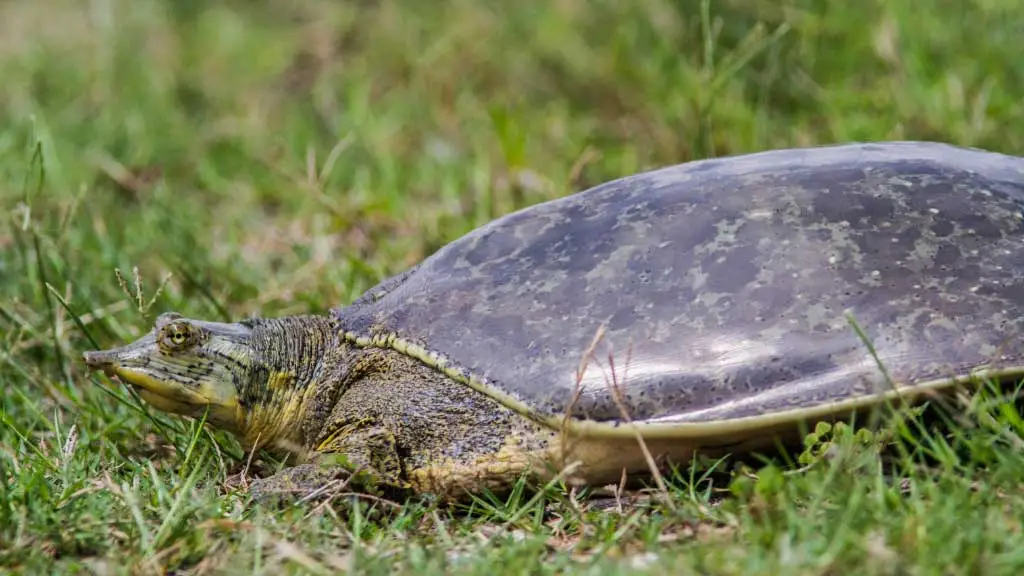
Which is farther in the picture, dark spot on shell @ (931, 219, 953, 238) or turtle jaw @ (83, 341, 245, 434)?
turtle jaw @ (83, 341, 245, 434)

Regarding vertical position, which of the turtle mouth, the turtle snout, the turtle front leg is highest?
the turtle snout

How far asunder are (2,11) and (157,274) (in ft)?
16.9

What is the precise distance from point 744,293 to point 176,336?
126 centimetres

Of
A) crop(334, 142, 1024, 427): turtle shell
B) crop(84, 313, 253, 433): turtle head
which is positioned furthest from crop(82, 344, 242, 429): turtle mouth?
crop(334, 142, 1024, 427): turtle shell

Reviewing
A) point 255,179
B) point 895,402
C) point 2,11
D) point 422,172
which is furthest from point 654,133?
point 2,11

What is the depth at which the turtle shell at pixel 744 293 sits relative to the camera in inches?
86.1

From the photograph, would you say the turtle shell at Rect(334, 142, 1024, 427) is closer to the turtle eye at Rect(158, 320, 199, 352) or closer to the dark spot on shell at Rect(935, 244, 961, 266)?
the dark spot on shell at Rect(935, 244, 961, 266)

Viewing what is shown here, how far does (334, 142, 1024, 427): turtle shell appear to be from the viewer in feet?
7.18

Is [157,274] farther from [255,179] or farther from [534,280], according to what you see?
[534,280]

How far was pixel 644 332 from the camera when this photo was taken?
7.65 ft

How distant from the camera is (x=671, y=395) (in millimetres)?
2252

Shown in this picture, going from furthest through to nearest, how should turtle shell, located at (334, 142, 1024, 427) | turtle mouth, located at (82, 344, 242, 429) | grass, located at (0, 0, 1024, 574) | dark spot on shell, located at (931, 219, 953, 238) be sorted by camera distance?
turtle mouth, located at (82, 344, 242, 429) → dark spot on shell, located at (931, 219, 953, 238) → turtle shell, located at (334, 142, 1024, 427) → grass, located at (0, 0, 1024, 574)

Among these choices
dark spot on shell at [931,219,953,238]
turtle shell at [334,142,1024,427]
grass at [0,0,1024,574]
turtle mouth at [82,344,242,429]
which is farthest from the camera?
turtle mouth at [82,344,242,429]

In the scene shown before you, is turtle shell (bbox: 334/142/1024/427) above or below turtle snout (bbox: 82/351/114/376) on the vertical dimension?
above
